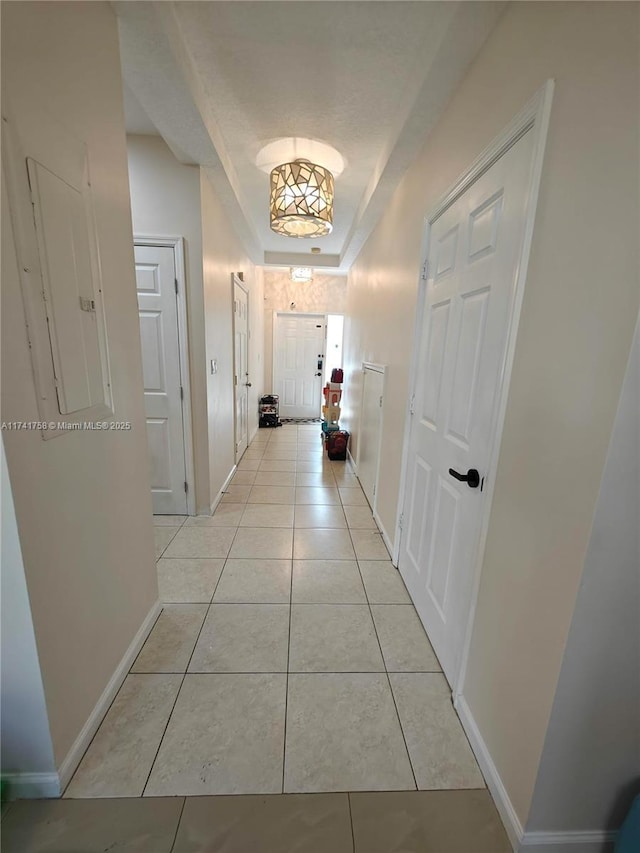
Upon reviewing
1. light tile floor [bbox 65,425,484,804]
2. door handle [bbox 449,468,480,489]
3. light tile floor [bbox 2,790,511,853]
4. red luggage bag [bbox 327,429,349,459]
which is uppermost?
door handle [bbox 449,468,480,489]

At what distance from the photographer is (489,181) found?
1.24m

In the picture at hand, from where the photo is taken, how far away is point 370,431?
3.14m

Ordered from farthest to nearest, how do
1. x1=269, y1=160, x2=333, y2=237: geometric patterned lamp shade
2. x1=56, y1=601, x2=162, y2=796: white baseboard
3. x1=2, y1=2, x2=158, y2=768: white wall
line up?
x1=269, y1=160, x2=333, y2=237: geometric patterned lamp shade, x1=56, y1=601, x2=162, y2=796: white baseboard, x1=2, y1=2, x2=158, y2=768: white wall

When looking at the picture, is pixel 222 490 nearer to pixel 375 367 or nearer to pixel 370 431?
pixel 370 431

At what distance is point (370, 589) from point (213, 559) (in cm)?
103

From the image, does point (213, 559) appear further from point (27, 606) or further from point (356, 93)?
point (356, 93)

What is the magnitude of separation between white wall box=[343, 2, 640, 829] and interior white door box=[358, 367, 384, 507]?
5.47ft

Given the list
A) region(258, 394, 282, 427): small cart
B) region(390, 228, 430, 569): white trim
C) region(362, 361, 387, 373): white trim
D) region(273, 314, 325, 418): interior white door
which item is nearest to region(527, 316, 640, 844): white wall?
region(390, 228, 430, 569): white trim

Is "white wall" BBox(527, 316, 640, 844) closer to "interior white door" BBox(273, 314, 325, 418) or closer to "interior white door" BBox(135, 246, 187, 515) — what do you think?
"interior white door" BBox(135, 246, 187, 515)

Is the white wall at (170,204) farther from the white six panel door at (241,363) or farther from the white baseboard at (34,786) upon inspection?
the white baseboard at (34,786)

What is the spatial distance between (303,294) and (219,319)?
3473mm

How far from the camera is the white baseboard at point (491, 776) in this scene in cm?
99

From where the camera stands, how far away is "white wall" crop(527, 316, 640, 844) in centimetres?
74

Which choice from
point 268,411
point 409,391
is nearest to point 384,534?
point 409,391
